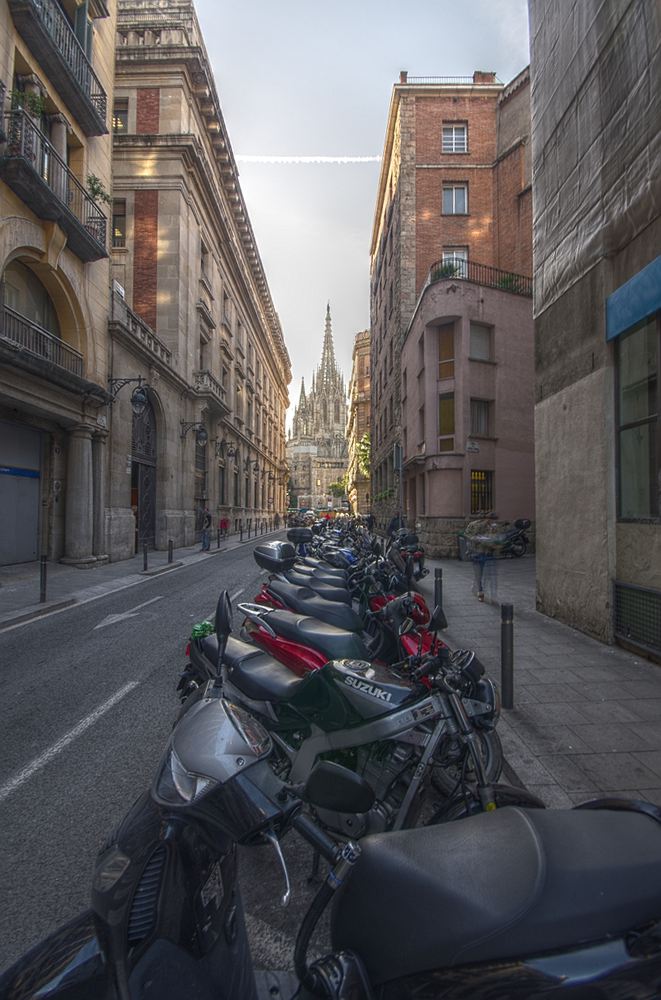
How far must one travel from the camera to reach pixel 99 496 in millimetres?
15875

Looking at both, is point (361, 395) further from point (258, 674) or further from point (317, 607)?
point (258, 674)

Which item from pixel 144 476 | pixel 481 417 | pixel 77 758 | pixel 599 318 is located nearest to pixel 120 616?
pixel 77 758

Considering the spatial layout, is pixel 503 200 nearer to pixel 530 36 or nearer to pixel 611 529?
pixel 530 36

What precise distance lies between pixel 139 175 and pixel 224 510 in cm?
1843

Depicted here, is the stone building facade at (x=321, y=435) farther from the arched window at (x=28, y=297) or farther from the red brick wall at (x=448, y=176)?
the arched window at (x=28, y=297)

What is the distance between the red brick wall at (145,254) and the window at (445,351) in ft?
43.8

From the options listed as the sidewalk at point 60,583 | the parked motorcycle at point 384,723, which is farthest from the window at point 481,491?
the parked motorcycle at point 384,723

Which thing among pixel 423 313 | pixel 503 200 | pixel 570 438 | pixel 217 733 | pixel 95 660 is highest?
pixel 503 200

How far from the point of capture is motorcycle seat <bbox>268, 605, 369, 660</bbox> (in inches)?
130

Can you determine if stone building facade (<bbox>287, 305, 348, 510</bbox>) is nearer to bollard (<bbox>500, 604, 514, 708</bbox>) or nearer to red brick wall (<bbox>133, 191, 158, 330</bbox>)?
red brick wall (<bbox>133, 191, 158, 330</bbox>)

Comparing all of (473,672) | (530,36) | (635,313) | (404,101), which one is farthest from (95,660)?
(404,101)

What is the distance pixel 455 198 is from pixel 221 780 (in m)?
29.2

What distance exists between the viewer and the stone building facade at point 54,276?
38.9 ft

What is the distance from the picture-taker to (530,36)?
8.60 metres
